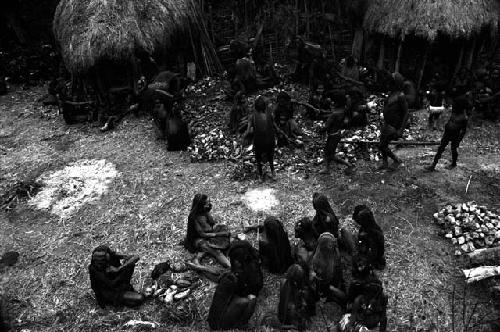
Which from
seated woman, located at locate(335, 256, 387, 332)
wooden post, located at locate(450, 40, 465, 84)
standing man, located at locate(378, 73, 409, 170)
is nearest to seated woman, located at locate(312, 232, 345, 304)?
seated woman, located at locate(335, 256, 387, 332)

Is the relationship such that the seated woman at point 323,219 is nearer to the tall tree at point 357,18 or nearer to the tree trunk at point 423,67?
the tree trunk at point 423,67

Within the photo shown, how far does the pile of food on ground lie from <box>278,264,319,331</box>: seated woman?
9.32 feet

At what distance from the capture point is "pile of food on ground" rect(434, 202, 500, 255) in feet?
22.2

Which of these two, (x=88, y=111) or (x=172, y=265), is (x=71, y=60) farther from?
(x=172, y=265)

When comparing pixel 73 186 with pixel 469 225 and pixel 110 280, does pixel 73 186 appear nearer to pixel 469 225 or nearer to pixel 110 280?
pixel 110 280

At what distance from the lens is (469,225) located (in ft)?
23.1

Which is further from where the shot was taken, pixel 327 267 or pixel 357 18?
pixel 357 18

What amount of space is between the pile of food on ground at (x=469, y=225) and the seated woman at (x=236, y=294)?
11.8ft

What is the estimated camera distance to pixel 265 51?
49.3ft

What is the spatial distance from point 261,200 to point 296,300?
3.23 metres

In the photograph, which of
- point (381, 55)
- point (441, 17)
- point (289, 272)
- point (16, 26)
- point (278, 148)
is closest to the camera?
point (289, 272)

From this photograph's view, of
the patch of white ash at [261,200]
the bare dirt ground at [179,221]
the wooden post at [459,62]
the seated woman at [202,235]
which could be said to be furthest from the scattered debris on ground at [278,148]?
the wooden post at [459,62]

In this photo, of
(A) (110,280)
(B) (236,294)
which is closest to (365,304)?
(B) (236,294)

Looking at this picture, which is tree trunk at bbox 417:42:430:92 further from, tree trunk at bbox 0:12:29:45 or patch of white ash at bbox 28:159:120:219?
tree trunk at bbox 0:12:29:45
